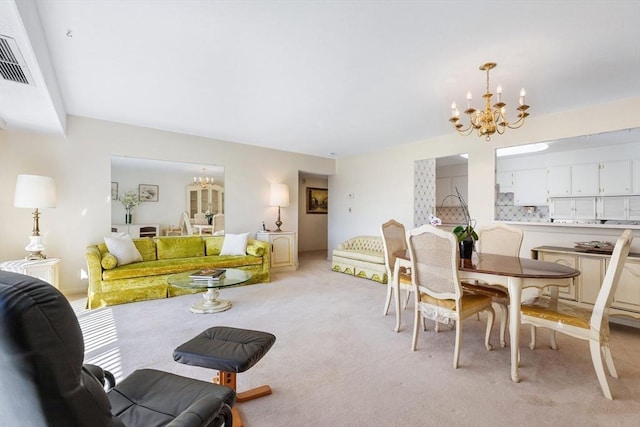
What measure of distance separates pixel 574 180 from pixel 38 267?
7.02 meters

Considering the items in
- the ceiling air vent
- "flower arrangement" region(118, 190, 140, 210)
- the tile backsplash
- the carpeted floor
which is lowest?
the carpeted floor

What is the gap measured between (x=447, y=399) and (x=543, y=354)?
118 centimetres

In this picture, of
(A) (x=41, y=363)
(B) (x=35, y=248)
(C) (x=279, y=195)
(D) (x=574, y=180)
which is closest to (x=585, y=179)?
(D) (x=574, y=180)

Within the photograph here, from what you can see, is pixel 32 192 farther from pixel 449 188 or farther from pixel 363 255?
pixel 449 188

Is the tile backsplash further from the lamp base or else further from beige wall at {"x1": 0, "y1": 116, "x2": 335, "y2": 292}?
the lamp base

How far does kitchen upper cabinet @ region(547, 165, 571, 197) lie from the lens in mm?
4281

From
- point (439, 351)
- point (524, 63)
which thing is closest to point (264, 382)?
point (439, 351)

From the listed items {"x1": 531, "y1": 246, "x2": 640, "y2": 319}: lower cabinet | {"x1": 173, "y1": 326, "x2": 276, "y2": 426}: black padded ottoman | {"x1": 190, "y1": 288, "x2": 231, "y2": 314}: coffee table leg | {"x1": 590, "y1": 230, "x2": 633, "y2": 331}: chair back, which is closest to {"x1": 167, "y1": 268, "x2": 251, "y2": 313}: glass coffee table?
{"x1": 190, "y1": 288, "x2": 231, "y2": 314}: coffee table leg

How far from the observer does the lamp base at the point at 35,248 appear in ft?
11.4

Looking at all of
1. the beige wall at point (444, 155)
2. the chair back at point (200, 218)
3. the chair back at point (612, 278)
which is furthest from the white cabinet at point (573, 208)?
the chair back at point (200, 218)

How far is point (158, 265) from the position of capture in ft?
12.9

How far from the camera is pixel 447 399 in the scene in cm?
184

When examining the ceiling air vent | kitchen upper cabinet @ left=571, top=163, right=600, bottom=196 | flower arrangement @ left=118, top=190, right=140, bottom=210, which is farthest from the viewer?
flower arrangement @ left=118, top=190, right=140, bottom=210

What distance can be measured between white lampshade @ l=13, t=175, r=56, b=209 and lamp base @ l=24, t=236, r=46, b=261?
449 mm
